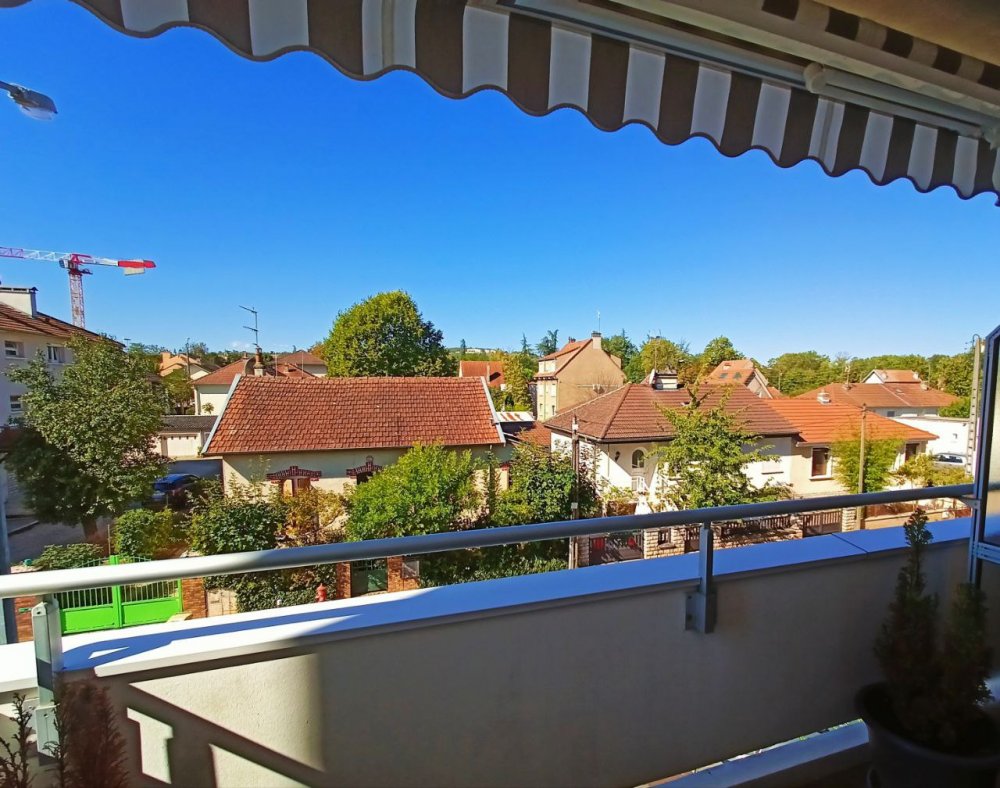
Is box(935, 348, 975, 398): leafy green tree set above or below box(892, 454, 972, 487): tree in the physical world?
above

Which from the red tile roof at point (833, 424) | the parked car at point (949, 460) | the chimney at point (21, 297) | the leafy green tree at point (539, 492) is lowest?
the parked car at point (949, 460)

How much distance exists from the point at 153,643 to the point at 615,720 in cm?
115

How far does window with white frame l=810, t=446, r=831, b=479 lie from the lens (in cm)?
1332

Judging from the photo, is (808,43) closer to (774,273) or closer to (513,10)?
(513,10)

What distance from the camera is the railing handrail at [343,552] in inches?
30.6

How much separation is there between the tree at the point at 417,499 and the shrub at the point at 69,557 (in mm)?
4051

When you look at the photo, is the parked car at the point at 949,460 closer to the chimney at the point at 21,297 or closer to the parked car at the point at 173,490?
the parked car at the point at 173,490

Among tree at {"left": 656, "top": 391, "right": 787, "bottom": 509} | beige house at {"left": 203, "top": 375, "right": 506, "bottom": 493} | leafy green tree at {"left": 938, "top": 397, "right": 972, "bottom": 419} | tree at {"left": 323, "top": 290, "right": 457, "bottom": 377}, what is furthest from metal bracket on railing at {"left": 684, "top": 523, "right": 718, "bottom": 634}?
tree at {"left": 323, "top": 290, "right": 457, "bottom": 377}

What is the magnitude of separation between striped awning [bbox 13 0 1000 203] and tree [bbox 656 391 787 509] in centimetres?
849

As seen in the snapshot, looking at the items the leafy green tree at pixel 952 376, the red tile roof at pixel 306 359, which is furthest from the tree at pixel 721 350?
the red tile roof at pixel 306 359

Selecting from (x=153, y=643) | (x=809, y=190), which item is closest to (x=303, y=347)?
(x=809, y=190)

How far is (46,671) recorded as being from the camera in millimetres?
798

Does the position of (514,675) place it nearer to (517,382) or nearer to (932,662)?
(932,662)

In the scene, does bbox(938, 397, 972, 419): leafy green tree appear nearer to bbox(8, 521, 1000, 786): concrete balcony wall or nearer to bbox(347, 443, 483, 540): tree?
bbox(347, 443, 483, 540): tree
